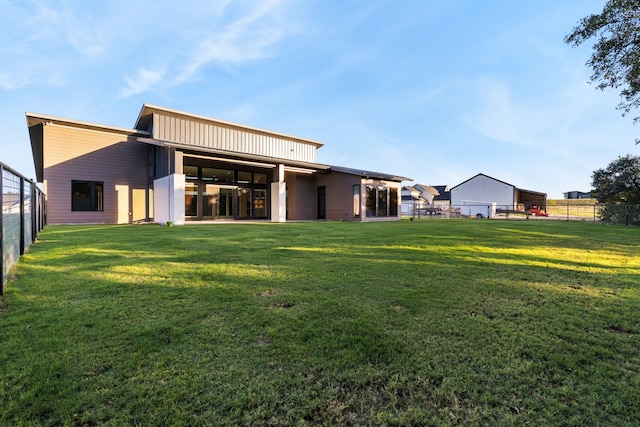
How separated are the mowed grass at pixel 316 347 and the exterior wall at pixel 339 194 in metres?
13.8

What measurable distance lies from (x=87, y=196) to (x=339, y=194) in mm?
13918

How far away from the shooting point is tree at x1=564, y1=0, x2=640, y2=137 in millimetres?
9938

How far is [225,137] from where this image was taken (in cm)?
1975

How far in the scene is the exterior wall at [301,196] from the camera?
65.6ft

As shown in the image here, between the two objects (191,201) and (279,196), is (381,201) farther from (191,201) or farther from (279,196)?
(191,201)

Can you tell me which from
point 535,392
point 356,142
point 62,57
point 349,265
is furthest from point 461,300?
point 356,142

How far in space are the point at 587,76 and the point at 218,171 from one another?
1782 centimetres

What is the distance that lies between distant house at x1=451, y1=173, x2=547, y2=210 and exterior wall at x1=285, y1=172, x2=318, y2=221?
26244mm

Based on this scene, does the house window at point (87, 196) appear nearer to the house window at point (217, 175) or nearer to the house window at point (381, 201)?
the house window at point (217, 175)

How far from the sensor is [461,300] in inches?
130

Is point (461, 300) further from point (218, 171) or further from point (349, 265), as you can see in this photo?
point (218, 171)

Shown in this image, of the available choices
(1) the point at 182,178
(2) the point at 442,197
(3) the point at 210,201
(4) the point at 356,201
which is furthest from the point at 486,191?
(1) the point at 182,178

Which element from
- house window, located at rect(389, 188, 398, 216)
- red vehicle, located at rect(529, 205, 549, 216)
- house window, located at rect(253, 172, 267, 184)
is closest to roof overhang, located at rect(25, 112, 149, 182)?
house window, located at rect(253, 172, 267, 184)

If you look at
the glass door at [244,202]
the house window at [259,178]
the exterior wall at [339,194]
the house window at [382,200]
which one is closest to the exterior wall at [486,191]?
the house window at [382,200]
